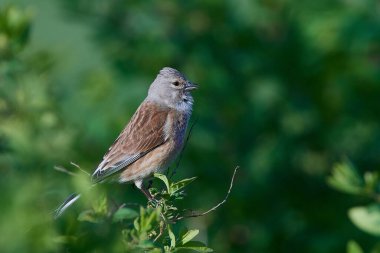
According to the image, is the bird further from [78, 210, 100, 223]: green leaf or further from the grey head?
[78, 210, 100, 223]: green leaf

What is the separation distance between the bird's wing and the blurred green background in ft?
6.01

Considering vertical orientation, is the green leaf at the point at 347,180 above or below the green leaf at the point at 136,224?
below

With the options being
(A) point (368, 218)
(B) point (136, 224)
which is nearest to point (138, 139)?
(A) point (368, 218)

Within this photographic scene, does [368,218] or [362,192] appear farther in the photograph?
[362,192]

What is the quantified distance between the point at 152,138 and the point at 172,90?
0.43 metres

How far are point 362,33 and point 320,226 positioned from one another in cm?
185

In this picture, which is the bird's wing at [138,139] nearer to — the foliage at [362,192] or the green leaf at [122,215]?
the foliage at [362,192]

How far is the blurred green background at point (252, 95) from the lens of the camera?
7941 millimetres

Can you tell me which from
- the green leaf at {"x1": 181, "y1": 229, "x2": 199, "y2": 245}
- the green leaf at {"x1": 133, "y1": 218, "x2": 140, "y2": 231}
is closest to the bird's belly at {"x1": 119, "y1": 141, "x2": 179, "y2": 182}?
the green leaf at {"x1": 181, "y1": 229, "x2": 199, "y2": 245}

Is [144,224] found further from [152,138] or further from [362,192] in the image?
[152,138]

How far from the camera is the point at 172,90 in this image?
6000 mm

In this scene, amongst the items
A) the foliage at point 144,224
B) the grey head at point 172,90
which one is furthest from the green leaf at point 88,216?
the grey head at point 172,90

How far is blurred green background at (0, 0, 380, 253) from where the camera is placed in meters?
7.94

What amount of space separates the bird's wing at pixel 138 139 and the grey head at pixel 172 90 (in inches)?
5.0
